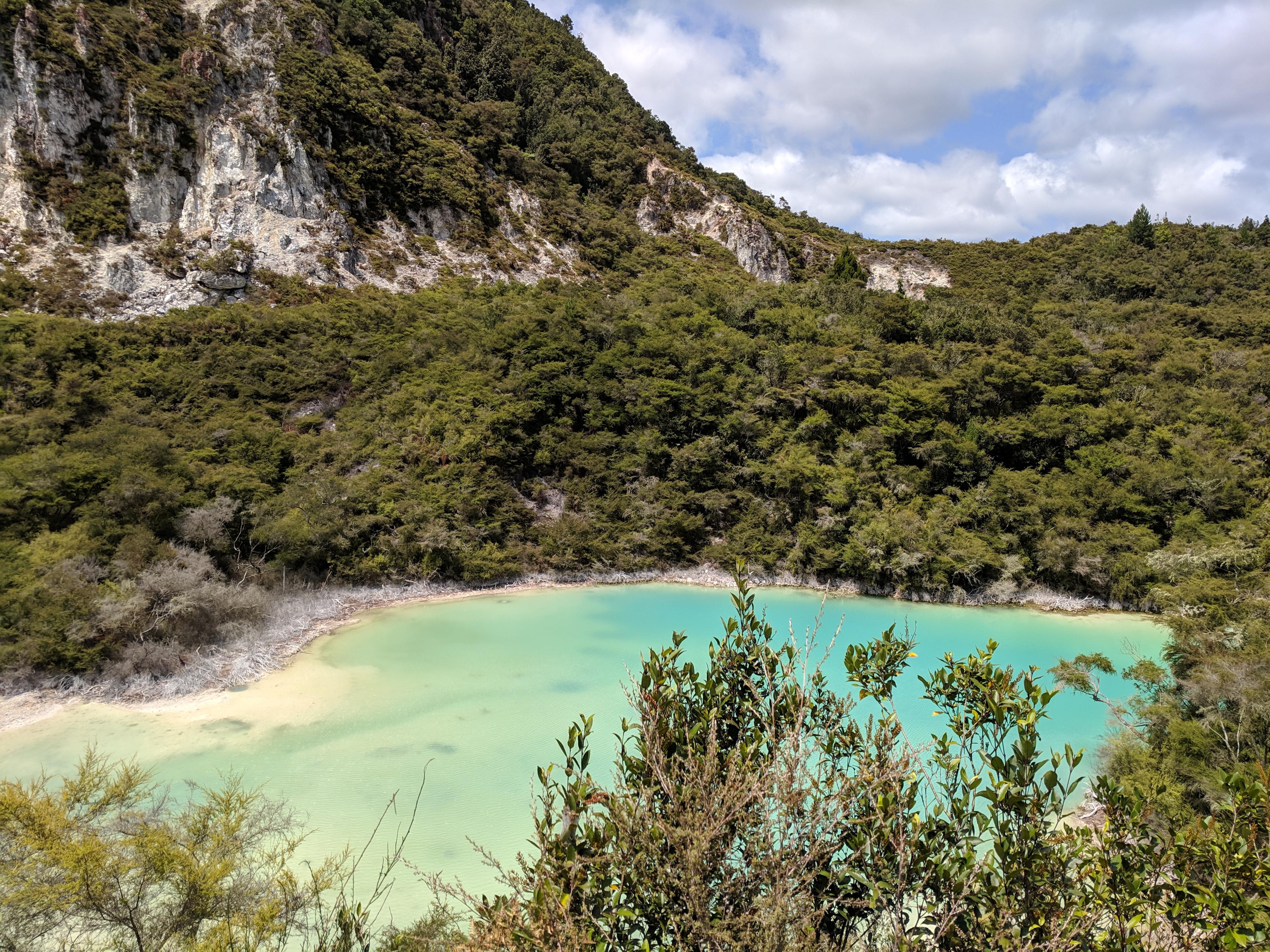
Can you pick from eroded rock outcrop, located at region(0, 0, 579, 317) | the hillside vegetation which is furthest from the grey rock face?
the hillside vegetation

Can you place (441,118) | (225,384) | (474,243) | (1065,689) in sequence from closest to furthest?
(1065,689) → (225,384) → (474,243) → (441,118)

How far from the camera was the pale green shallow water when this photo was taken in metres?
8.36

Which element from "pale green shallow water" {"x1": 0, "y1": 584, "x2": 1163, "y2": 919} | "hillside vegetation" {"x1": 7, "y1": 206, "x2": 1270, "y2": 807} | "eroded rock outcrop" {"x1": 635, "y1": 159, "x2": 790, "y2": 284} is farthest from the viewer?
"eroded rock outcrop" {"x1": 635, "y1": 159, "x2": 790, "y2": 284}

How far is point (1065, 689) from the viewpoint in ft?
41.6

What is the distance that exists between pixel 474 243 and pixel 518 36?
1266 inches

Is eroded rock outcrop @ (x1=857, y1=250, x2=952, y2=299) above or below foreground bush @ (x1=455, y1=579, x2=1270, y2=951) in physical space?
above

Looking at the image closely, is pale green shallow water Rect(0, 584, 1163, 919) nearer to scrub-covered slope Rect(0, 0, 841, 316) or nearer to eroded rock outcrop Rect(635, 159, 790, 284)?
scrub-covered slope Rect(0, 0, 841, 316)

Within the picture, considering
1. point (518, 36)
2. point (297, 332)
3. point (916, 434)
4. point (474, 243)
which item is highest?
point (518, 36)

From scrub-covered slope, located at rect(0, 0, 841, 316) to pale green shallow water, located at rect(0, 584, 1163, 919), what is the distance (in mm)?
20705

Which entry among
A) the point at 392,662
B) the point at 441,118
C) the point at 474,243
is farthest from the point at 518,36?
the point at 392,662

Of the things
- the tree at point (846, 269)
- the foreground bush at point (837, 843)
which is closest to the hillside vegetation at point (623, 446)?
the tree at point (846, 269)

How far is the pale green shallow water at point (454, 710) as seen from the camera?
8.36 meters

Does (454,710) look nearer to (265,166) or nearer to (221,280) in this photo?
(221,280)

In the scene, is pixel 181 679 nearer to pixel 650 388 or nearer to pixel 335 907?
pixel 335 907
